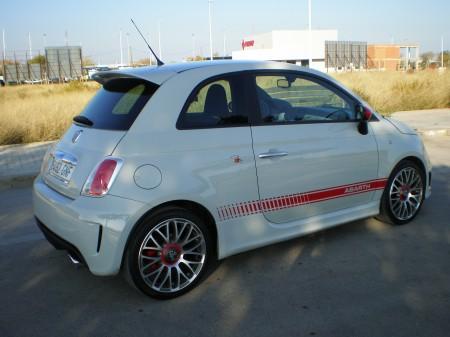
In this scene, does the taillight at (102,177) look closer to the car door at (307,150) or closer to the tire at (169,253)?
the tire at (169,253)

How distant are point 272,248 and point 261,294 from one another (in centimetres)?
100

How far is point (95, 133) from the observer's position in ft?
12.7

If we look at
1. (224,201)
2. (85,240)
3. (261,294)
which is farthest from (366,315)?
(85,240)

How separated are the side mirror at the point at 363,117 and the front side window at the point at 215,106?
1.27 meters

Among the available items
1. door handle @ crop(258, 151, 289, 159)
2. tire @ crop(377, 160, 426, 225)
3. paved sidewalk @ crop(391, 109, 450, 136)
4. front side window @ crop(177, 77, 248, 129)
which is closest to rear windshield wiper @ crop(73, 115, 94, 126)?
front side window @ crop(177, 77, 248, 129)

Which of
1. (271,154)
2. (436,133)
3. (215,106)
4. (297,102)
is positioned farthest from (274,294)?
(436,133)

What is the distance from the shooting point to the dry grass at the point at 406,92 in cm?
1756

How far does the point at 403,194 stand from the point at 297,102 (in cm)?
161

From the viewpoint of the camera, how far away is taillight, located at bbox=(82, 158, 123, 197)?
3.49m

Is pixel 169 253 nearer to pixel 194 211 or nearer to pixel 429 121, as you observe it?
pixel 194 211

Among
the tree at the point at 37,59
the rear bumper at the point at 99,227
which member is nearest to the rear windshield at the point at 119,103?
the rear bumper at the point at 99,227

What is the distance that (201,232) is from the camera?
12.8ft

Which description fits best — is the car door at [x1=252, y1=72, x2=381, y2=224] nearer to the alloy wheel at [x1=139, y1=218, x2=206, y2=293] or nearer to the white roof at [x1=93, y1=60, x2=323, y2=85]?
the white roof at [x1=93, y1=60, x2=323, y2=85]

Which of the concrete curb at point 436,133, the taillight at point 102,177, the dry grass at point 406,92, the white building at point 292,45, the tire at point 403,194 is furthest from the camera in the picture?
the white building at point 292,45
